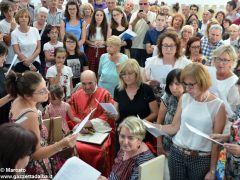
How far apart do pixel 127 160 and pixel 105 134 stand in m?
1.10

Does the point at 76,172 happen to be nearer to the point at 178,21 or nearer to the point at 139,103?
the point at 139,103

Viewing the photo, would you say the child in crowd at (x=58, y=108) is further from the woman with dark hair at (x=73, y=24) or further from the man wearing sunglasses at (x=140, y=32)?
the man wearing sunglasses at (x=140, y=32)

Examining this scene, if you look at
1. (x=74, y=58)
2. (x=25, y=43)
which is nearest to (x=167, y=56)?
(x=74, y=58)

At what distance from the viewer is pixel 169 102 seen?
3.25 metres

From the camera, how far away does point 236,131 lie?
8.35 ft

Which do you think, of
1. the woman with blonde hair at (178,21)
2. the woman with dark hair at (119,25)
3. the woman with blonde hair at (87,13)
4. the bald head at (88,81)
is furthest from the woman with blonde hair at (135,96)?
the woman with blonde hair at (87,13)

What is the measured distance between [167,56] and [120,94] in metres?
0.71

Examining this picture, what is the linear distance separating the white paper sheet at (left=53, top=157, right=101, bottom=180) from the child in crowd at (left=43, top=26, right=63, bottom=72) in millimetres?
3253

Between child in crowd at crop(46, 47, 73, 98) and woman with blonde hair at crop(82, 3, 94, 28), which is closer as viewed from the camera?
child in crowd at crop(46, 47, 73, 98)

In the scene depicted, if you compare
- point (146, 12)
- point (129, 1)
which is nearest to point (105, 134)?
point (146, 12)

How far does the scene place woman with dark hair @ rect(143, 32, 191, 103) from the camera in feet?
12.7

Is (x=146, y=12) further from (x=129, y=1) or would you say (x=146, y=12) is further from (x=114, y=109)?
(x=114, y=109)

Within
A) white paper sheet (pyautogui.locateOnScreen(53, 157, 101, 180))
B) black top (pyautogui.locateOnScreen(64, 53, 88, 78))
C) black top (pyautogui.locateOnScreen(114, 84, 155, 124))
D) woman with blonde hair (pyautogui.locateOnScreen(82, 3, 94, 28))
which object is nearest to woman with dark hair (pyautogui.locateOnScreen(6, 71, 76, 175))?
white paper sheet (pyautogui.locateOnScreen(53, 157, 101, 180))

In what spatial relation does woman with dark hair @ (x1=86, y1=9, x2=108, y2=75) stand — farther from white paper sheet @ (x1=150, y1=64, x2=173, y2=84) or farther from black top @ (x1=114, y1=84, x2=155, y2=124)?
black top @ (x1=114, y1=84, x2=155, y2=124)
